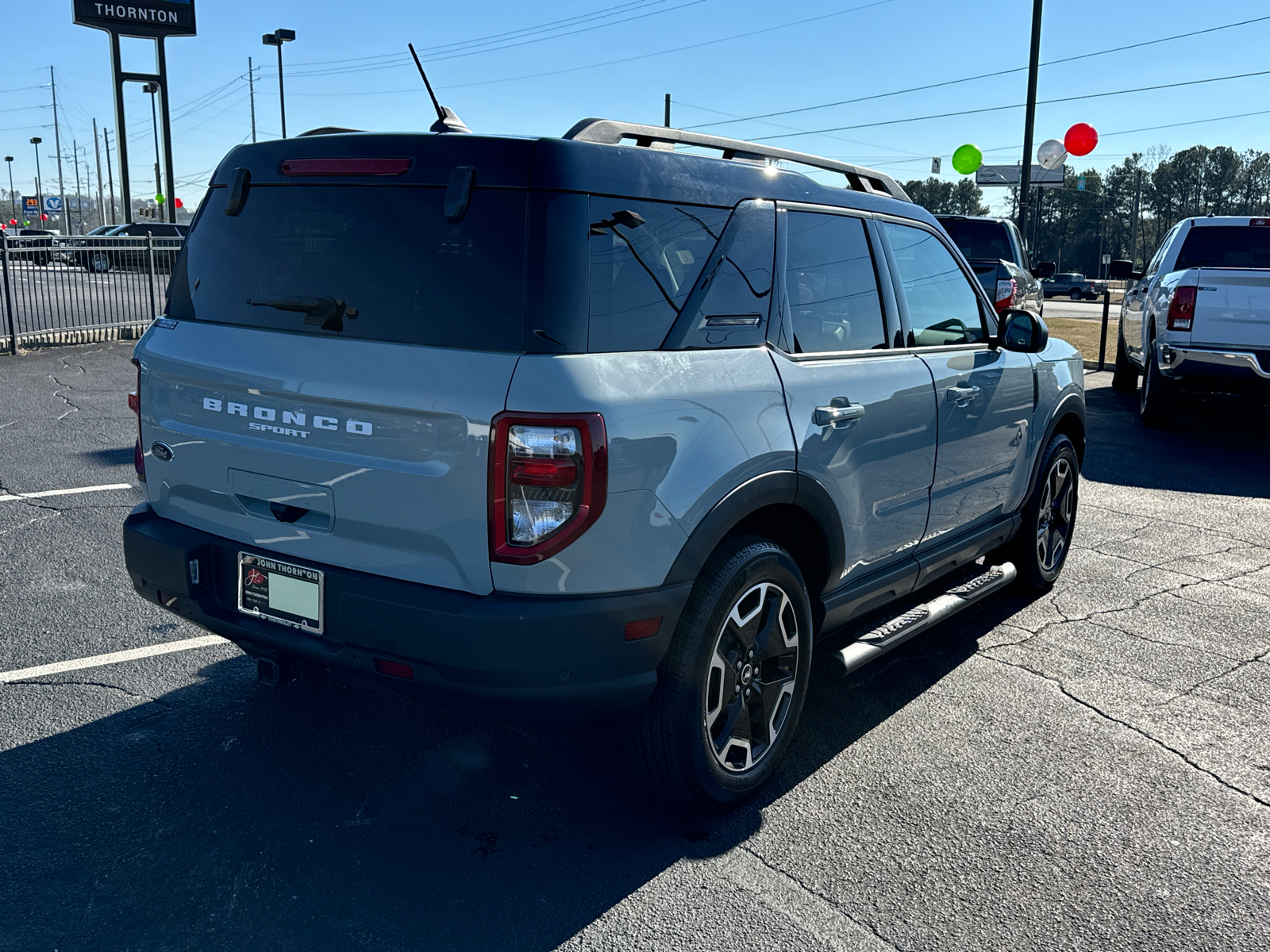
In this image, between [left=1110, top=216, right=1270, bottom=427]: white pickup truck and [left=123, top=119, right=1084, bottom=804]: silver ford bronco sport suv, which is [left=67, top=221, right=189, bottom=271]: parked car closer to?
[left=1110, top=216, right=1270, bottom=427]: white pickup truck

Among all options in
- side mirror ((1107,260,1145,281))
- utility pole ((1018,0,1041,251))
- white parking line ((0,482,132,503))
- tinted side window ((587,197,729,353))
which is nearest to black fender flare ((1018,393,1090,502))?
tinted side window ((587,197,729,353))

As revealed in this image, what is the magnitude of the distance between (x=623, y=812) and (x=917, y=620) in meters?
1.46

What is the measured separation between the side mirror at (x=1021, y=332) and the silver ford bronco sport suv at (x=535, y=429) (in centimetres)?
109

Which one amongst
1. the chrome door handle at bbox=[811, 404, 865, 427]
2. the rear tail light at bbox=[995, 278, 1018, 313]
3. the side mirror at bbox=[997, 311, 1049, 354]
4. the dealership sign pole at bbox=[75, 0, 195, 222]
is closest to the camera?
the chrome door handle at bbox=[811, 404, 865, 427]

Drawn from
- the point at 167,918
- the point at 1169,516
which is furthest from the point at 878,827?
the point at 1169,516

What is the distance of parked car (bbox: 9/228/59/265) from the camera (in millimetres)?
13844

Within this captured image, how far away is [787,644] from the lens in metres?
3.39

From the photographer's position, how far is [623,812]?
3207 mm

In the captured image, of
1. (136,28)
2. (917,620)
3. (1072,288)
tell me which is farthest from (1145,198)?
(917,620)

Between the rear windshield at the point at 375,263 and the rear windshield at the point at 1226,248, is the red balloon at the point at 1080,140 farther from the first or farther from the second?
the rear windshield at the point at 375,263

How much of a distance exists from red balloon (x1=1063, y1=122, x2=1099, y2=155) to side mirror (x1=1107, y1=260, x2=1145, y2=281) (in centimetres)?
575

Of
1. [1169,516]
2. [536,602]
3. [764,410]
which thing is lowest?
[1169,516]

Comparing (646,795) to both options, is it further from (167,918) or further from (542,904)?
(167,918)

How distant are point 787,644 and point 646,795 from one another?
65cm
